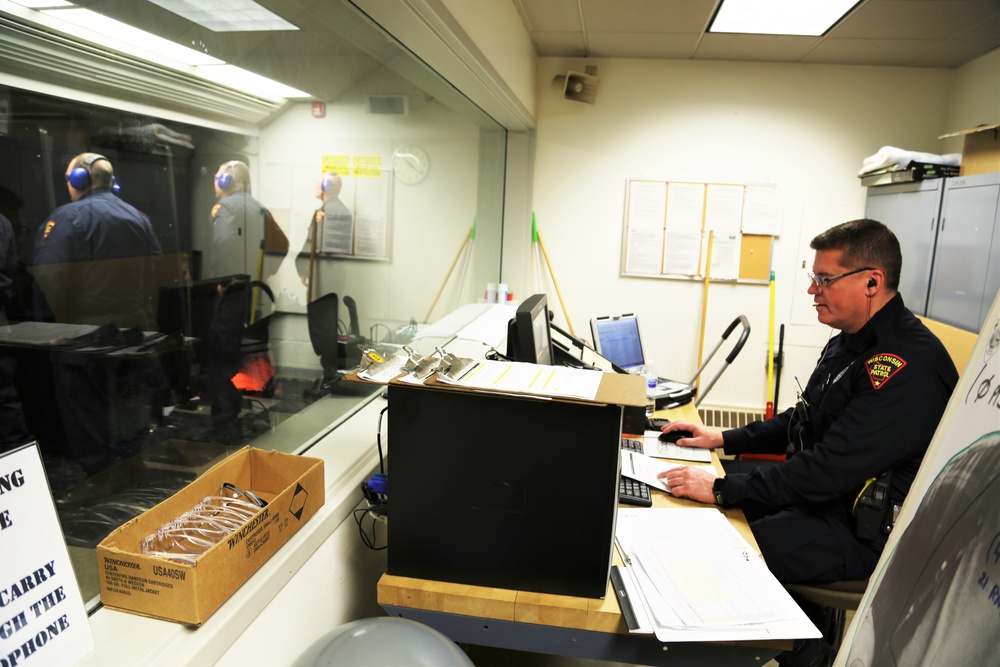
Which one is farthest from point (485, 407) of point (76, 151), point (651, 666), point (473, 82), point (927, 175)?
point (927, 175)

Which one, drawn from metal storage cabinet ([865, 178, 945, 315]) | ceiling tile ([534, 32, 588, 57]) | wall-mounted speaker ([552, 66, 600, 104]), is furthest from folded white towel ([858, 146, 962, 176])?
ceiling tile ([534, 32, 588, 57])

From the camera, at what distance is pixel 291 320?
8.02 feet

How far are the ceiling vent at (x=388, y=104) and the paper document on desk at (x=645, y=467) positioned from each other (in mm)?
1806

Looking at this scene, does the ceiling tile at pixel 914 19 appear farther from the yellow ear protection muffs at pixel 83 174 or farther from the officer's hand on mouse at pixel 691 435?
the yellow ear protection muffs at pixel 83 174

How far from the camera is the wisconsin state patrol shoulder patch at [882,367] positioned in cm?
167

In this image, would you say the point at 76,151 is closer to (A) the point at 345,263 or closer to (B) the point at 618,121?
(A) the point at 345,263

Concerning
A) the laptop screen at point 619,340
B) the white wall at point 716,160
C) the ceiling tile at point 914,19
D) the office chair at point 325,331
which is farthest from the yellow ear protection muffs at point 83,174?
the ceiling tile at point 914,19

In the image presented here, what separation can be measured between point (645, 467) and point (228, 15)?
5.80 feet

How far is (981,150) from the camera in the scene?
9.61ft

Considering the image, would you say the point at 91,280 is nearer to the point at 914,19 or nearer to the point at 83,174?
the point at 83,174

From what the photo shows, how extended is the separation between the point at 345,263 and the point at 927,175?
315 centimetres

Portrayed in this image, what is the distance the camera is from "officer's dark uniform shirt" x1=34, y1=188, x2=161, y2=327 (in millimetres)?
1380

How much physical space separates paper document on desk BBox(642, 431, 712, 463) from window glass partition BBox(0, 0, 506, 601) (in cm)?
106

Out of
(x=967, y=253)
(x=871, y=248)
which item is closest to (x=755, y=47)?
(x=967, y=253)
